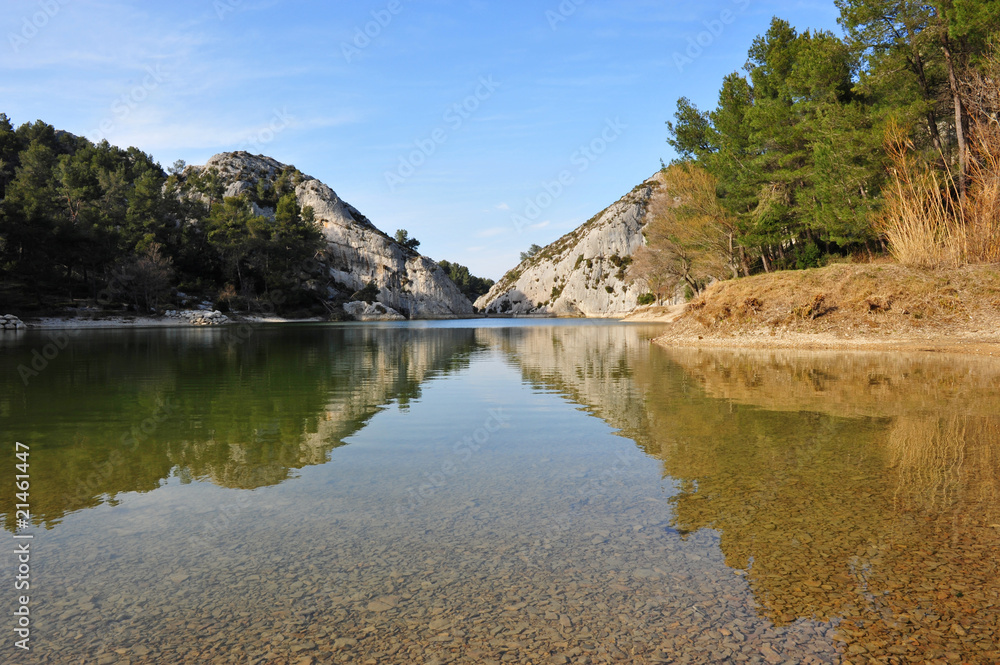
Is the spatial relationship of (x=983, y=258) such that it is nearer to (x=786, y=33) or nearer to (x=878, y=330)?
(x=878, y=330)

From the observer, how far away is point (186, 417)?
1205 centimetres

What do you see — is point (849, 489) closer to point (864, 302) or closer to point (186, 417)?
point (186, 417)

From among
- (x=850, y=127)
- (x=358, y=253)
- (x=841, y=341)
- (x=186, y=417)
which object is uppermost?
(x=358, y=253)

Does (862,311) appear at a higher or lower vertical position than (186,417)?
higher

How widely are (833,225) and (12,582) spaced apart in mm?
40344

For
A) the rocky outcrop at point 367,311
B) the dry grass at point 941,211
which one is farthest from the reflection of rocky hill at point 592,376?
the rocky outcrop at point 367,311

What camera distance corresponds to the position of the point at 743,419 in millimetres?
11000

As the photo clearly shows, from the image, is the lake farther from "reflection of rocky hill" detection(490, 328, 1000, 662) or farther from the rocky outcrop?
the rocky outcrop

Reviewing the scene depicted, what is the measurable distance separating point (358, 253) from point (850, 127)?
115 metres

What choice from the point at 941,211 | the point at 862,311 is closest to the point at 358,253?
the point at 941,211

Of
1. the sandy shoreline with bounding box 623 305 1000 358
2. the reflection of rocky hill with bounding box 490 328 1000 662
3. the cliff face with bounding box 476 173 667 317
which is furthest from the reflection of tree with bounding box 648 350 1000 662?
the cliff face with bounding box 476 173 667 317

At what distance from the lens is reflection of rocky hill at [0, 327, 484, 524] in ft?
25.5

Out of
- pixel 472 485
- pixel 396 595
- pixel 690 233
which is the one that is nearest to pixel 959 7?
pixel 690 233

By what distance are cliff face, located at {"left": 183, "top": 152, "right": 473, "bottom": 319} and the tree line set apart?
9441 centimetres
